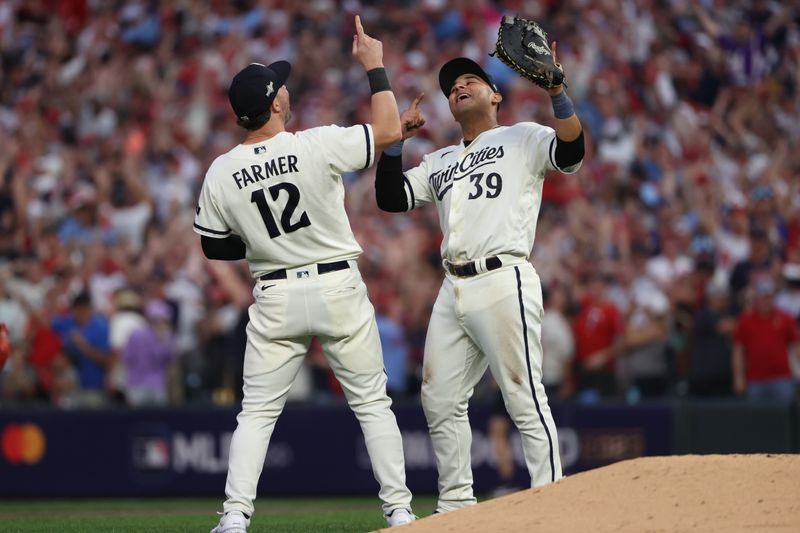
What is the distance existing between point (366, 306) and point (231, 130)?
1001cm

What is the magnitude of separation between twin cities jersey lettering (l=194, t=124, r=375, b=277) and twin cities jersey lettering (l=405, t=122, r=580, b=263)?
59 centimetres

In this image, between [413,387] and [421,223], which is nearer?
[413,387]

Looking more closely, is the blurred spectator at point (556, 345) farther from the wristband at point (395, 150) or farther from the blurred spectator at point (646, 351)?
the wristband at point (395, 150)

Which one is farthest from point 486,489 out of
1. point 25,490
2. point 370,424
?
point 370,424

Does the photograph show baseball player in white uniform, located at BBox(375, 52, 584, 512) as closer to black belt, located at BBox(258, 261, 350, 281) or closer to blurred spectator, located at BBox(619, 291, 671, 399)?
black belt, located at BBox(258, 261, 350, 281)

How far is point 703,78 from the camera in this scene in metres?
16.4

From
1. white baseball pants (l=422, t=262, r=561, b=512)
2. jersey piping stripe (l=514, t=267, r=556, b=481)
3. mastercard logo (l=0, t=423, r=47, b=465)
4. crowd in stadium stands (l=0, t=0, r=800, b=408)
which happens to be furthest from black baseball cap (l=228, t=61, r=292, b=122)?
mastercard logo (l=0, t=423, r=47, b=465)

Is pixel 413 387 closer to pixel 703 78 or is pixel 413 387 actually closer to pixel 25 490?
pixel 25 490

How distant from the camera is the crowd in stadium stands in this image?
1254 centimetres

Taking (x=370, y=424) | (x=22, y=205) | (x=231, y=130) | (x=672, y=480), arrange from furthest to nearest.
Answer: (x=231, y=130)
(x=22, y=205)
(x=370, y=424)
(x=672, y=480)

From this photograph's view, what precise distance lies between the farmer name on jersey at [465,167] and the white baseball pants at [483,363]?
0.53m

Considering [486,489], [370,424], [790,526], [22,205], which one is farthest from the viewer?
[22,205]

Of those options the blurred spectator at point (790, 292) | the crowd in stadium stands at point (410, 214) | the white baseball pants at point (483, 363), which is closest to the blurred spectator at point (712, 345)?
the crowd in stadium stands at point (410, 214)

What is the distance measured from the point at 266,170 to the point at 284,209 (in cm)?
21
